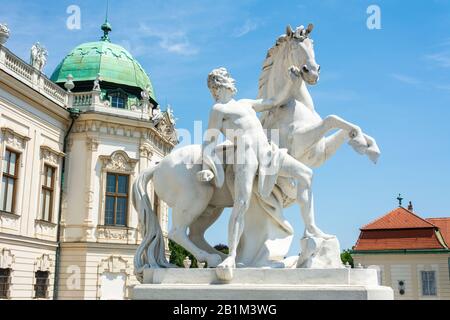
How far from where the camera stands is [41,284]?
67.5 feet

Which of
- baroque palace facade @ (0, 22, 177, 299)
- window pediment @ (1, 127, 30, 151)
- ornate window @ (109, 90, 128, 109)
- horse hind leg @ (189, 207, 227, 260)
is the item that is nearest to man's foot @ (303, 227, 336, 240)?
horse hind leg @ (189, 207, 227, 260)

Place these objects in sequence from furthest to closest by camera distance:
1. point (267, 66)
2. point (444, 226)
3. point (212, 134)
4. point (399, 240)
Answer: point (444, 226) → point (399, 240) → point (267, 66) → point (212, 134)

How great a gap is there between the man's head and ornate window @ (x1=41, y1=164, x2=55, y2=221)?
1726cm

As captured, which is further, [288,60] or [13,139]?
[13,139]

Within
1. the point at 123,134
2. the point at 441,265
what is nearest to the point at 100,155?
the point at 123,134

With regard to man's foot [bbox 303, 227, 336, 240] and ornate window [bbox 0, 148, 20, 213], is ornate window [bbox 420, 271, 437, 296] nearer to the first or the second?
ornate window [bbox 0, 148, 20, 213]

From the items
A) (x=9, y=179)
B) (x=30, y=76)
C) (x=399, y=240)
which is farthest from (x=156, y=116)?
(x=399, y=240)

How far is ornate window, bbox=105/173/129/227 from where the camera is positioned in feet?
74.4

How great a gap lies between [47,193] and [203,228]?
17.4 m

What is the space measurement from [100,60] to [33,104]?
5.61 metres

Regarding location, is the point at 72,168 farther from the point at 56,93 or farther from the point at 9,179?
the point at 9,179

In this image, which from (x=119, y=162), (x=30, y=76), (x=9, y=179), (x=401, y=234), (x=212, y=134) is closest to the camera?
(x=212, y=134)

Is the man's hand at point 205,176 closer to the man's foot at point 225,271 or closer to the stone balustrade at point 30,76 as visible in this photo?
the man's foot at point 225,271

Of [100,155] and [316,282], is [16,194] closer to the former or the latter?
[100,155]
